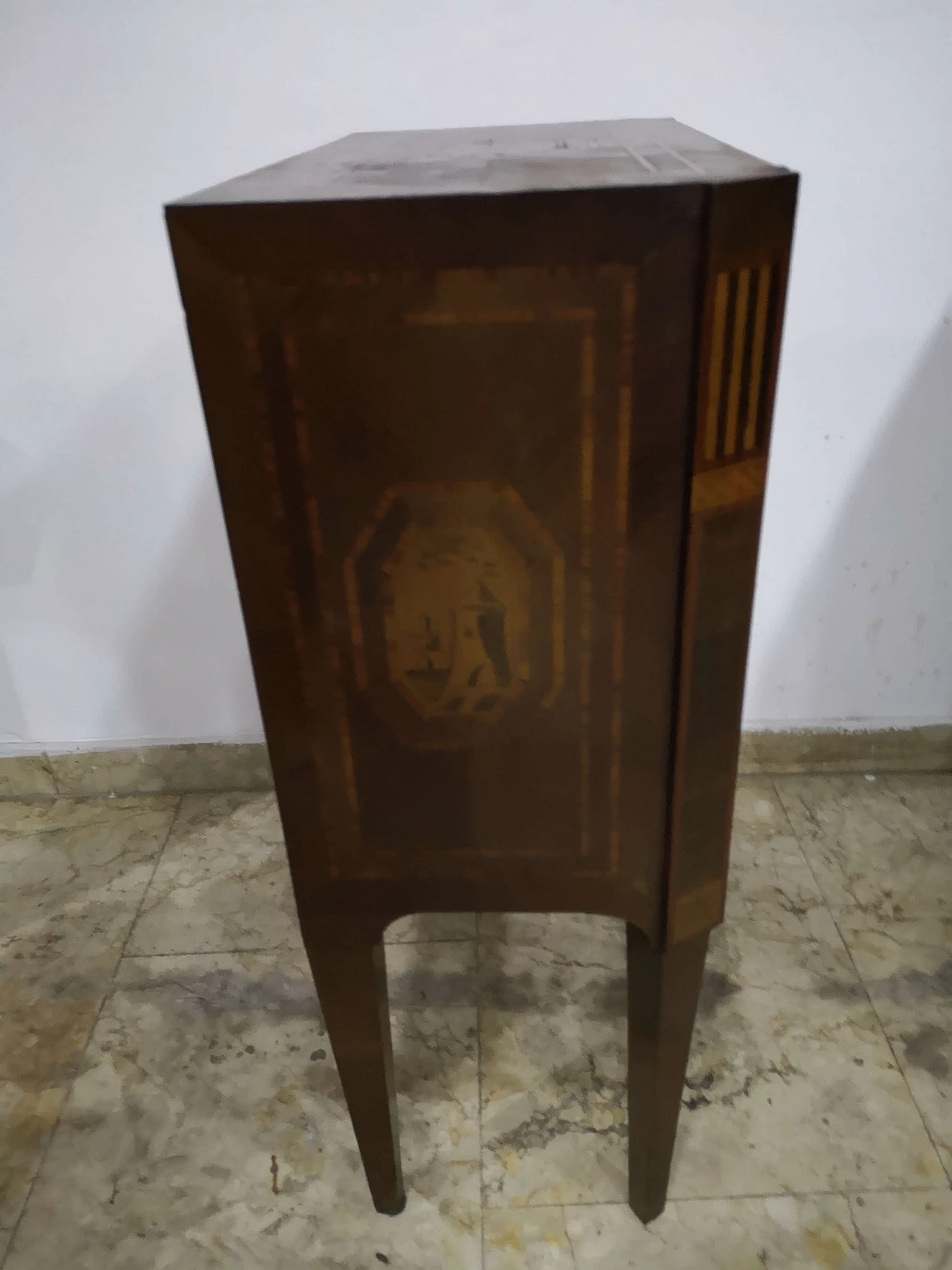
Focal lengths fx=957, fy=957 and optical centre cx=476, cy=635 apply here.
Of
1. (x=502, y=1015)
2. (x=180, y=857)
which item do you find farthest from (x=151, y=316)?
(x=502, y=1015)

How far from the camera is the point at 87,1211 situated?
3.53 feet

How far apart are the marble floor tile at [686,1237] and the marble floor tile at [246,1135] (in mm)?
51

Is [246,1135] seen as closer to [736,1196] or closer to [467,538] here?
[736,1196]

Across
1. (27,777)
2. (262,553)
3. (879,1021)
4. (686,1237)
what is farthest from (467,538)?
(27,777)

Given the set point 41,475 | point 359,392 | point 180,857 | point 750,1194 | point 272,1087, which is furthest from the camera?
point 180,857

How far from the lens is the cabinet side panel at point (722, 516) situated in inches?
22.2

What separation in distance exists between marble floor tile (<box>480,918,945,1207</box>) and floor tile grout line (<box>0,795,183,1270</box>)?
52cm

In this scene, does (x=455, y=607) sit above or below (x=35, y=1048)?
above

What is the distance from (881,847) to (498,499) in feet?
3.90

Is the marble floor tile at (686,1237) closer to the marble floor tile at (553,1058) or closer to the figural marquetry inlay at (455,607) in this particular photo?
the marble floor tile at (553,1058)

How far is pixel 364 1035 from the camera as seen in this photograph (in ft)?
3.06

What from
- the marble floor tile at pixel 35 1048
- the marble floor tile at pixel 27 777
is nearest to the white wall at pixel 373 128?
the marble floor tile at pixel 27 777

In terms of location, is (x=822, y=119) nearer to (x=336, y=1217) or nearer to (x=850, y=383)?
(x=850, y=383)

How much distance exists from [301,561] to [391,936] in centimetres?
91
